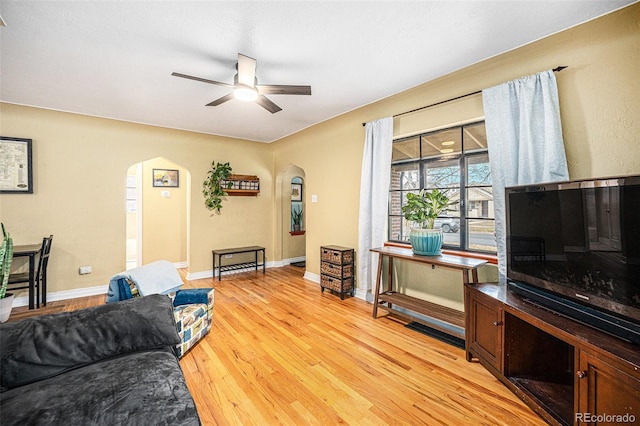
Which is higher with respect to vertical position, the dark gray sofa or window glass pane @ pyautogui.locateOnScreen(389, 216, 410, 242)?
window glass pane @ pyautogui.locateOnScreen(389, 216, 410, 242)

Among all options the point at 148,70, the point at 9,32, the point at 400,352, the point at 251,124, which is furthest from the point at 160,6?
the point at 400,352

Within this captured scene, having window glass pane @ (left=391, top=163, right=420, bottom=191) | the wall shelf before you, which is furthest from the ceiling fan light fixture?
the wall shelf

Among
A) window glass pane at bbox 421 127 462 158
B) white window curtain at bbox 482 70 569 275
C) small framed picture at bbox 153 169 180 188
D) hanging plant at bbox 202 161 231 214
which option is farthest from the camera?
small framed picture at bbox 153 169 180 188

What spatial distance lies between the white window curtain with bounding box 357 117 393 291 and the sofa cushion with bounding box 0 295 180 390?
2492mm

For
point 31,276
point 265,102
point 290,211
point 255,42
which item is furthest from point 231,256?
point 255,42

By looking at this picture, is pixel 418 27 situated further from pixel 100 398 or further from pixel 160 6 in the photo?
pixel 100 398

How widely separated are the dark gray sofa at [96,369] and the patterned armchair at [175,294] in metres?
0.51

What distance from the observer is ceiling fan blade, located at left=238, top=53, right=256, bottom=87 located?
91.1 inches

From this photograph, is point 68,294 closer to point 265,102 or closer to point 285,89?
point 265,102

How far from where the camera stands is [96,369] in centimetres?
148

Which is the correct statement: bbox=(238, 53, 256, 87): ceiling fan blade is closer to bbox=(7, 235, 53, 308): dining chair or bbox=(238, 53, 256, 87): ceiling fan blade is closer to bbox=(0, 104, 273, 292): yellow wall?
bbox=(0, 104, 273, 292): yellow wall

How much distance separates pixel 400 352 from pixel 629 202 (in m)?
1.94

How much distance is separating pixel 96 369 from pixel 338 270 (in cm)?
287

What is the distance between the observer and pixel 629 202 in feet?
4.68
